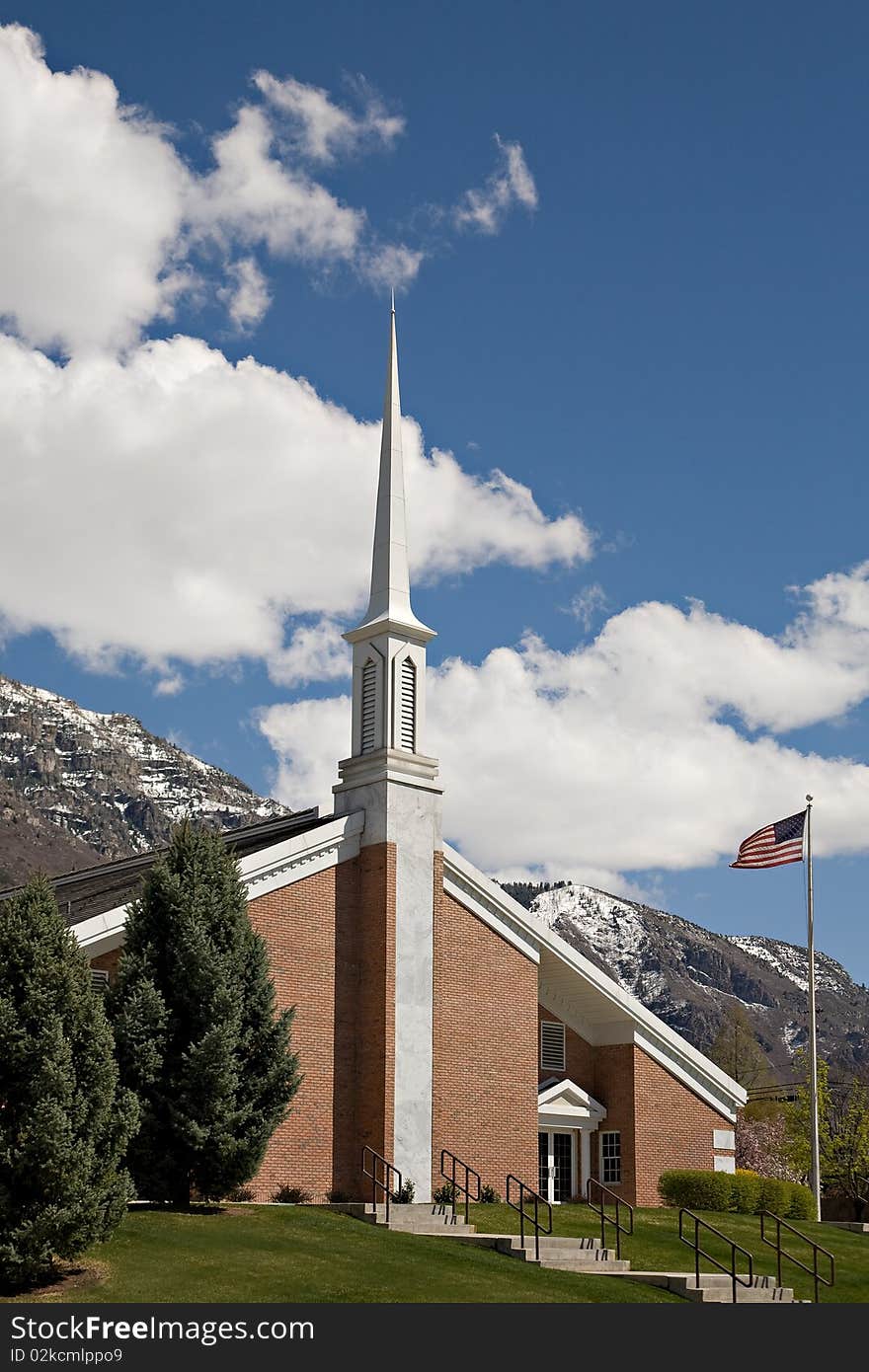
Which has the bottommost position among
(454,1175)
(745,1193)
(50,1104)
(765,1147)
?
(765,1147)

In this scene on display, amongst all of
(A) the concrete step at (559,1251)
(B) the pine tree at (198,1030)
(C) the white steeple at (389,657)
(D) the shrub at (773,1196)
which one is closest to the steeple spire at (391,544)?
(C) the white steeple at (389,657)

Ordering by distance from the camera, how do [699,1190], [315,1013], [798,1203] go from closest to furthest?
[315,1013] → [699,1190] → [798,1203]

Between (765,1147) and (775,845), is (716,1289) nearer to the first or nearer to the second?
(775,845)

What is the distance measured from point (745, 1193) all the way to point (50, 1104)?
73.0ft

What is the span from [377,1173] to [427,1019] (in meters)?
3.34

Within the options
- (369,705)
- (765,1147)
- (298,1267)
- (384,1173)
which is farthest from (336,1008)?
(765,1147)

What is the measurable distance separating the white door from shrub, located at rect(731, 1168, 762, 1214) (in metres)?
3.92

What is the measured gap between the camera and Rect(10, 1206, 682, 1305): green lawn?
21.5m

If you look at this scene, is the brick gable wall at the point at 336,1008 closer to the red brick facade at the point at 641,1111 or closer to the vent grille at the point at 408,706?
the vent grille at the point at 408,706

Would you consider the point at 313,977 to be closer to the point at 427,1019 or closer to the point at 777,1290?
the point at 427,1019

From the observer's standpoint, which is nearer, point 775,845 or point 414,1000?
point 414,1000

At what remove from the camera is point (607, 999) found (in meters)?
38.8

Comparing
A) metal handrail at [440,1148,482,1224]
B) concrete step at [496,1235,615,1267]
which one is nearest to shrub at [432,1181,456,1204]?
metal handrail at [440,1148,482,1224]
